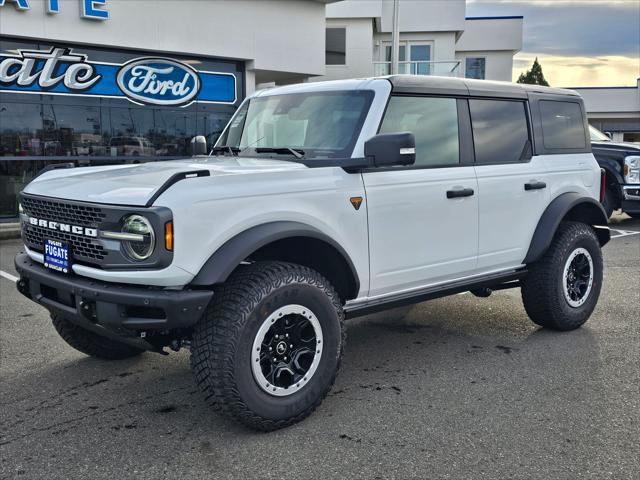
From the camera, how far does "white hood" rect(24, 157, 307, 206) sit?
3227 millimetres

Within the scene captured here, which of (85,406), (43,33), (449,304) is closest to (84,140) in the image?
(43,33)

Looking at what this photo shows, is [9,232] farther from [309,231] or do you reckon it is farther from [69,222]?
[309,231]

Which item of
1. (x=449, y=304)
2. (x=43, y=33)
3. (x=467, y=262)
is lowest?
(x=449, y=304)

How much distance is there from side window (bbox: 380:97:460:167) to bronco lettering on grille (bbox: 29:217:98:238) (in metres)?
1.89

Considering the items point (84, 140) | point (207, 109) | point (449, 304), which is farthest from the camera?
point (207, 109)

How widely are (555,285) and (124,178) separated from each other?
340cm

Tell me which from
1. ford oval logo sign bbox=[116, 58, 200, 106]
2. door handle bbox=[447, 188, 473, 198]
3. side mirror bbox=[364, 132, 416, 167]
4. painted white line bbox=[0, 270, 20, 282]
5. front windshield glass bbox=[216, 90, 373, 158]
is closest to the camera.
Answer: side mirror bbox=[364, 132, 416, 167]

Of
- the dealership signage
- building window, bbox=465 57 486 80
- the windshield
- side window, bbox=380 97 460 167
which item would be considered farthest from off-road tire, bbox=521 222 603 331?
building window, bbox=465 57 486 80

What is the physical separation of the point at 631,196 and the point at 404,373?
29.5 feet

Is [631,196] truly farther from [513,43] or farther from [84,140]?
[513,43]

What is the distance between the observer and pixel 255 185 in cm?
340

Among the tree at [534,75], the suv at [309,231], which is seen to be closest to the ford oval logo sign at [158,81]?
the suv at [309,231]

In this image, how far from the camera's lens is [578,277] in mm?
5398

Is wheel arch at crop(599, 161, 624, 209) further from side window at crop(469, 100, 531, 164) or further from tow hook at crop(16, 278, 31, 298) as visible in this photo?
tow hook at crop(16, 278, 31, 298)
